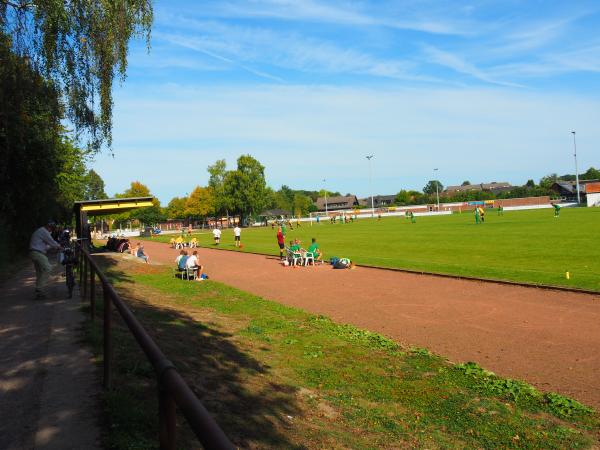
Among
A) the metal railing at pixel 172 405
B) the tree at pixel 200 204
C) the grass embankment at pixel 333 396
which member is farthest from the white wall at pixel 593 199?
the metal railing at pixel 172 405

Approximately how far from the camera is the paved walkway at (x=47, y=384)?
3.80 metres

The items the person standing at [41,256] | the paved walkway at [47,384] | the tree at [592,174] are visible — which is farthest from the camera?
the tree at [592,174]

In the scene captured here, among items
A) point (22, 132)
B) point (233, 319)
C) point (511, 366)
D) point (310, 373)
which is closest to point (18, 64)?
point (22, 132)

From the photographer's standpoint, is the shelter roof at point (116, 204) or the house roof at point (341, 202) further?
the house roof at point (341, 202)

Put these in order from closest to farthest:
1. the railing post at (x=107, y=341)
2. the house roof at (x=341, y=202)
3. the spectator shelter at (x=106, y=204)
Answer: the railing post at (x=107, y=341) < the spectator shelter at (x=106, y=204) < the house roof at (x=341, y=202)

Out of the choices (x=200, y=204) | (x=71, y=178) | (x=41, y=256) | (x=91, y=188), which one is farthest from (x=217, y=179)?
(x=41, y=256)

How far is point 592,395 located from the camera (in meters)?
6.19

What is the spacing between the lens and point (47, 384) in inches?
192

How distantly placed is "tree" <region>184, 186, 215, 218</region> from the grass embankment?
310 ft

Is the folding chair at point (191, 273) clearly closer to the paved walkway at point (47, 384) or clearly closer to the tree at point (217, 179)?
the paved walkway at point (47, 384)

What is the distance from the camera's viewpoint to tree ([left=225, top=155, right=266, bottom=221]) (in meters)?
95.2

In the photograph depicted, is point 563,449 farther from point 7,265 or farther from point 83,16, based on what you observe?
point 7,265

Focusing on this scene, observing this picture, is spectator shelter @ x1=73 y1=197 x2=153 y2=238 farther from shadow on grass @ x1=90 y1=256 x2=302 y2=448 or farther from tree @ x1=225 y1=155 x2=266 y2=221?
tree @ x1=225 y1=155 x2=266 y2=221

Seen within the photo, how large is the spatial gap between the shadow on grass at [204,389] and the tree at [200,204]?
94.7 meters
